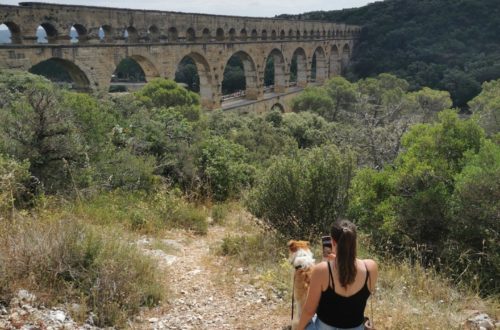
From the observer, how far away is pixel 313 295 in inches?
98.4

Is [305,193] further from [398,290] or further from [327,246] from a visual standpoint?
[327,246]

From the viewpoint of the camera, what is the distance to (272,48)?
3012cm

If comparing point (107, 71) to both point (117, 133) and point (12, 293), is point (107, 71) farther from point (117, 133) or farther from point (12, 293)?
point (12, 293)

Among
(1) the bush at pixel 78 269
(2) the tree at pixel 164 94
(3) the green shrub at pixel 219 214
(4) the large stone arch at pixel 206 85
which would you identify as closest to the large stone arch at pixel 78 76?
(2) the tree at pixel 164 94

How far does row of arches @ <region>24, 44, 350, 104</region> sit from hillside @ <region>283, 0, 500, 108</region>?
162 inches

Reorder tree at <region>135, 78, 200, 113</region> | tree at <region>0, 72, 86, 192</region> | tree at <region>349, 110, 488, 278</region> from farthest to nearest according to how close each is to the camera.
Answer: tree at <region>135, 78, 200, 113</region>, tree at <region>0, 72, 86, 192</region>, tree at <region>349, 110, 488, 278</region>

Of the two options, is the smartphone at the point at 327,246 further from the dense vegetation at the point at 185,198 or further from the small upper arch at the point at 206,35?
the small upper arch at the point at 206,35

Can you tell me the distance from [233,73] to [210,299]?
3832 centimetres

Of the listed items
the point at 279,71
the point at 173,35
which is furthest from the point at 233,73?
the point at 173,35

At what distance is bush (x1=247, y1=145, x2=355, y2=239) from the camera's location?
5.64m

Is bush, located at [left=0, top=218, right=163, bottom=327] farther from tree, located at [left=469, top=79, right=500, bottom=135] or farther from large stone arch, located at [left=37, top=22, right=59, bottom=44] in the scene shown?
large stone arch, located at [left=37, top=22, right=59, bottom=44]

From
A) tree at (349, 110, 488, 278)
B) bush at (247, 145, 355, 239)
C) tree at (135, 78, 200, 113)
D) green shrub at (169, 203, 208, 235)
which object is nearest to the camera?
tree at (349, 110, 488, 278)

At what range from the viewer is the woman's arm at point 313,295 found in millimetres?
2474

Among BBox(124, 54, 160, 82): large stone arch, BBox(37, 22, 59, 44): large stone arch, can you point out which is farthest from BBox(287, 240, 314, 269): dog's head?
BBox(124, 54, 160, 82): large stone arch
